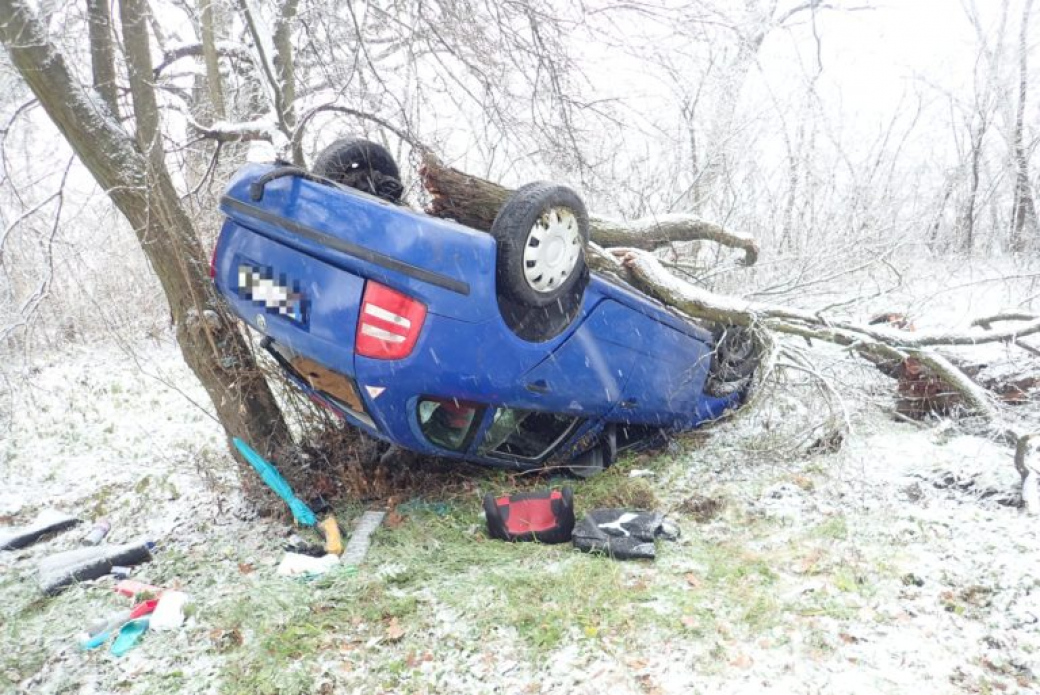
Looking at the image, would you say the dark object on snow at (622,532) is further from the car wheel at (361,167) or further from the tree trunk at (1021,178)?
the tree trunk at (1021,178)

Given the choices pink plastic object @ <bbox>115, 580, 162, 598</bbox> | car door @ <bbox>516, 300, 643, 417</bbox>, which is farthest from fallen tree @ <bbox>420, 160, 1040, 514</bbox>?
pink plastic object @ <bbox>115, 580, 162, 598</bbox>

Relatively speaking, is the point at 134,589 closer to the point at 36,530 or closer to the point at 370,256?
the point at 36,530

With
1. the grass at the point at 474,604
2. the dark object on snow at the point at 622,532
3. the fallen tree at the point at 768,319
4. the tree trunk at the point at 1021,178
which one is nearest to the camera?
the grass at the point at 474,604


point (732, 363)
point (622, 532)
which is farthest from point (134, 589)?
point (732, 363)

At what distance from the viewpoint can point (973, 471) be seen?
3943 mm

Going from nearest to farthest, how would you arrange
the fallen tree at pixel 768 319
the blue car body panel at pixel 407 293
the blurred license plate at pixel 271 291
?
the blue car body panel at pixel 407 293
the blurred license plate at pixel 271 291
the fallen tree at pixel 768 319

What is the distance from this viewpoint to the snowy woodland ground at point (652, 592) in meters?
2.59

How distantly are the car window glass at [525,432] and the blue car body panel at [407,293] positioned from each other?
10 centimetres

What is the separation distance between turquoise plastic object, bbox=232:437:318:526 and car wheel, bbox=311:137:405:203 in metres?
1.75

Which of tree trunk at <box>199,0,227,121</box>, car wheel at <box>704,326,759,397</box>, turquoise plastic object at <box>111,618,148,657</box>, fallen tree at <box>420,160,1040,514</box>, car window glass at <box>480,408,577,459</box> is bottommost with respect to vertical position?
turquoise plastic object at <box>111,618,148,657</box>

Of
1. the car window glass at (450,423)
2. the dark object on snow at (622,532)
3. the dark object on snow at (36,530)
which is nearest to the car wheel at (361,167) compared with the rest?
the car window glass at (450,423)

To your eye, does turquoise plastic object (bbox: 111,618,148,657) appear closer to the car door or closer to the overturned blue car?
the overturned blue car

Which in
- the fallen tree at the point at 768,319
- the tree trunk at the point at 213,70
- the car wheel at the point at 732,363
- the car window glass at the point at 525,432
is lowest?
the car window glass at the point at 525,432

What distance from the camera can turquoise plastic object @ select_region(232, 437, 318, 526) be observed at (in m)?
4.06
